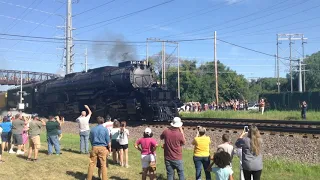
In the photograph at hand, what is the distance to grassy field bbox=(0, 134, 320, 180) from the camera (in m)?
9.85

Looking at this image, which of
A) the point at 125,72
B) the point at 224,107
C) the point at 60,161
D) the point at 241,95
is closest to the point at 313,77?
the point at 241,95

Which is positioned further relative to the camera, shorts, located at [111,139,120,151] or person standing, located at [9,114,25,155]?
person standing, located at [9,114,25,155]

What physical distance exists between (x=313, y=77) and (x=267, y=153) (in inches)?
2749

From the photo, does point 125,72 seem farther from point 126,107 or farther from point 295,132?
point 295,132

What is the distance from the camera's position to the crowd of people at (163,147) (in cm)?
694

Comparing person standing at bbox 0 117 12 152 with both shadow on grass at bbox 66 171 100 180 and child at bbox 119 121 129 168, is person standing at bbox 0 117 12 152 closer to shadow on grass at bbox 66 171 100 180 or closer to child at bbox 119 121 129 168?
shadow on grass at bbox 66 171 100 180

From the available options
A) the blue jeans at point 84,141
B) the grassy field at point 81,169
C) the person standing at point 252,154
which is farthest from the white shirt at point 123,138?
the person standing at point 252,154

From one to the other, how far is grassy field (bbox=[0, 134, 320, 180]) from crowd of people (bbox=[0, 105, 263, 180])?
540 millimetres

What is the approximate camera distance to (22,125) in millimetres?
13492

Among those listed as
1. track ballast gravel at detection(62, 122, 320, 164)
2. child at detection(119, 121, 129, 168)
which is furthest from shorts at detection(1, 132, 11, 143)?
track ballast gravel at detection(62, 122, 320, 164)

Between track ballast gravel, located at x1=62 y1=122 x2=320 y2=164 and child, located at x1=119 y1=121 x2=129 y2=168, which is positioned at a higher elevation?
child, located at x1=119 y1=121 x2=129 y2=168

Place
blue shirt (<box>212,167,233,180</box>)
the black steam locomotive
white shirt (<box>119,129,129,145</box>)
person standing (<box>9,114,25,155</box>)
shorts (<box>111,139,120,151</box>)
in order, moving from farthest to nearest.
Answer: the black steam locomotive, person standing (<box>9,114,25,155</box>), shorts (<box>111,139,120,151</box>), white shirt (<box>119,129,129,145</box>), blue shirt (<box>212,167,233,180</box>)

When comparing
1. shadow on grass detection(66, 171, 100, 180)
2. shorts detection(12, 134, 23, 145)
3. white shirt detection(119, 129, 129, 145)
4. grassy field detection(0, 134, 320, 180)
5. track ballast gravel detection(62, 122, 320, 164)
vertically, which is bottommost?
shadow on grass detection(66, 171, 100, 180)

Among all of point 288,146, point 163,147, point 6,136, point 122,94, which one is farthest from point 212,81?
point 163,147
